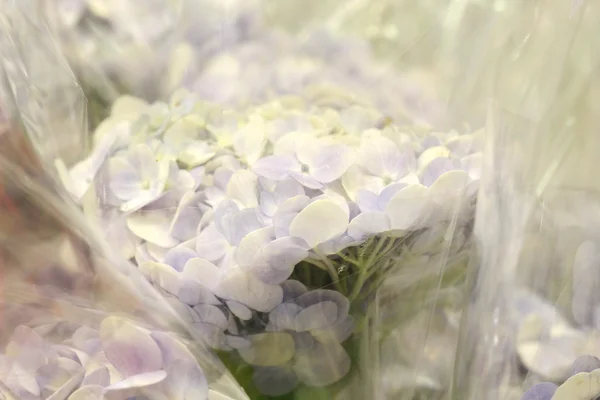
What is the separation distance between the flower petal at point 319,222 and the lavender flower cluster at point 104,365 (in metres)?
0.10

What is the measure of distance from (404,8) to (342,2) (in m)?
0.07

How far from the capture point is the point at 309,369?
36 cm

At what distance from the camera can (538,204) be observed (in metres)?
0.37

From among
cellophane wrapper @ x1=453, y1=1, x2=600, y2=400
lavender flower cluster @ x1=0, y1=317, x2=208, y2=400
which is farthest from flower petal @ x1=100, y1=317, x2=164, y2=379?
cellophane wrapper @ x1=453, y1=1, x2=600, y2=400

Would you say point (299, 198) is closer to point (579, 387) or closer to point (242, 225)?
point (242, 225)

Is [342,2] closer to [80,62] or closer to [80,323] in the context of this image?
[80,62]

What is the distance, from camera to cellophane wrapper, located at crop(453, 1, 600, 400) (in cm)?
36

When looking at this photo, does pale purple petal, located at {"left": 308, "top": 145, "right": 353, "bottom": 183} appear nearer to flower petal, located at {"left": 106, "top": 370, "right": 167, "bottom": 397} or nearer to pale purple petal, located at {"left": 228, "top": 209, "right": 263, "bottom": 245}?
pale purple petal, located at {"left": 228, "top": 209, "right": 263, "bottom": 245}

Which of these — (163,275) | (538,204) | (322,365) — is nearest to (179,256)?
(163,275)

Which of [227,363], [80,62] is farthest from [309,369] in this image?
[80,62]

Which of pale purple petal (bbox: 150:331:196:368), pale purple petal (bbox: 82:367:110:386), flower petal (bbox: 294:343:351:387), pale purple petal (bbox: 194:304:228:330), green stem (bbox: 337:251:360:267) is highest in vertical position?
green stem (bbox: 337:251:360:267)

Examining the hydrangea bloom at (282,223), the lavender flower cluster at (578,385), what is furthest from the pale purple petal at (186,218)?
the lavender flower cluster at (578,385)

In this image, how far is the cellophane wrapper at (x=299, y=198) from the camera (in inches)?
12.6

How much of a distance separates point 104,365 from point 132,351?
0.07 feet
